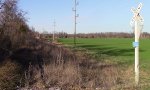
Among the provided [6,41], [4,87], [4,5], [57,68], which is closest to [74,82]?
[57,68]

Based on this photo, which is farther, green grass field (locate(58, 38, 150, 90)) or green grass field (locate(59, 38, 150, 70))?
green grass field (locate(59, 38, 150, 70))

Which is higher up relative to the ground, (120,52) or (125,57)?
(125,57)

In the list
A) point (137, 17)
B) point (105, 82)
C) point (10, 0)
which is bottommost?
point (105, 82)

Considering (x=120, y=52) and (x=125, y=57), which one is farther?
(x=120, y=52)

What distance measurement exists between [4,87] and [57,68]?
314 cm

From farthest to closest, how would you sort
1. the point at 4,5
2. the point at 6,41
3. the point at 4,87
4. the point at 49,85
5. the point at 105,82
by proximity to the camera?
the point at 4,5
the point at 6,41
the point at 105,82
the point at 49,85
the point at 4,87

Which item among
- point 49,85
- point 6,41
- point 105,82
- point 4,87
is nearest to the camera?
point 4,87

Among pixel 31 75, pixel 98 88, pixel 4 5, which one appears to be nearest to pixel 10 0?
pixel 4 5

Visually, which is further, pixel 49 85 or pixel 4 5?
pixel 4 5

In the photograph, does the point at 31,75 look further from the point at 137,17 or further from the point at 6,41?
the point at 6,41

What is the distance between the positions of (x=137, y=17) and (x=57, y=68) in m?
3.99

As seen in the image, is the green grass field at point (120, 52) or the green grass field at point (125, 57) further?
the green grass field at point (120, 52)

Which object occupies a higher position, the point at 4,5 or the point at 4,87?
the point at 4,5

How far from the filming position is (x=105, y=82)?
15883mm
